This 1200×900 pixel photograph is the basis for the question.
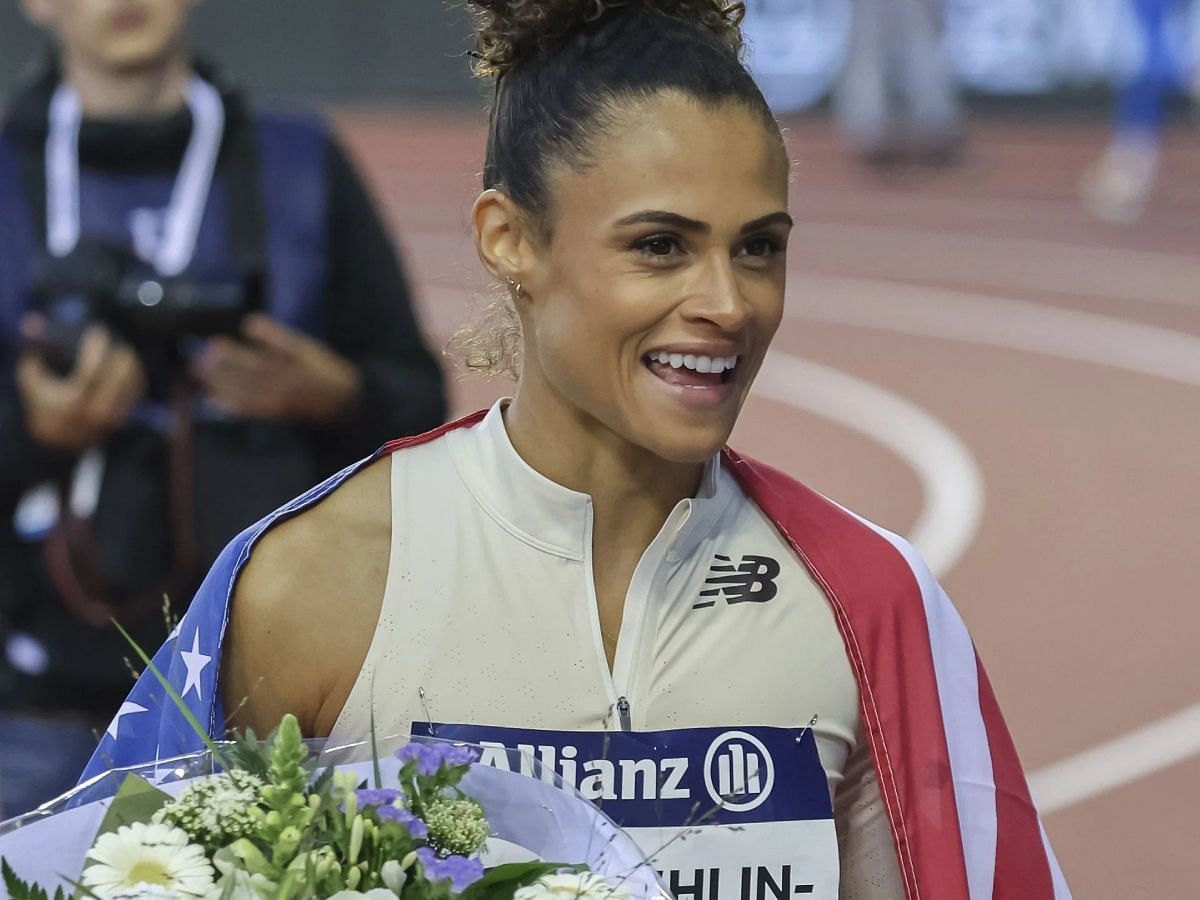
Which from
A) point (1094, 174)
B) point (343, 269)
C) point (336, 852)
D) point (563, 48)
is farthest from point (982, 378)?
point (336, 852)

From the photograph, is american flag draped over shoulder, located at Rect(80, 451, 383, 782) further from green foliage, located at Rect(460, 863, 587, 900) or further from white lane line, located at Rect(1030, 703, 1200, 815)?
white lane line, located at Rect(1030, 703, 1200, 815)

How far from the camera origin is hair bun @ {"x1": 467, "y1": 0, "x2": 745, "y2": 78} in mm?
2283

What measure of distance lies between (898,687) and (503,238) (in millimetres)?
635

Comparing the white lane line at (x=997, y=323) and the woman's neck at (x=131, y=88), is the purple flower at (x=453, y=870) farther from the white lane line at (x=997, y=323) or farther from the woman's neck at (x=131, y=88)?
the white lane line at (x=997, y=323)

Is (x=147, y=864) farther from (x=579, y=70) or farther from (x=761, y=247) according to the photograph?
(x=579, y=70)

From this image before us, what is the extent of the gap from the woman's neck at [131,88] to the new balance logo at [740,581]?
1840 millimetres

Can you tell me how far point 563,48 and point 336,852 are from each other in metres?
1.04

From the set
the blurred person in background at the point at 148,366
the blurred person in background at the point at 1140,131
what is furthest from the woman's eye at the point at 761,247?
the blurred person in background at the point at 1140,131

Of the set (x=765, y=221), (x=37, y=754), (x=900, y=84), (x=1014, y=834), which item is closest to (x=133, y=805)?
(x=765, y=221)

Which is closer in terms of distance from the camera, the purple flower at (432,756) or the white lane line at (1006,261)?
the purple flower at (432,756)

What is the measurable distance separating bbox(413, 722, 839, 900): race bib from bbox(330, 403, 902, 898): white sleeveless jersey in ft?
0.07

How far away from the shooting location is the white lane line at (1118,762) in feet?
18.9

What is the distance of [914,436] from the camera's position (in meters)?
9.07

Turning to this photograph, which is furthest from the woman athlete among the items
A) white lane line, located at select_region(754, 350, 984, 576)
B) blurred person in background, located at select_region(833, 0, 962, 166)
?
blurred person in background, located at select_region(833, 0, 962, 166)
